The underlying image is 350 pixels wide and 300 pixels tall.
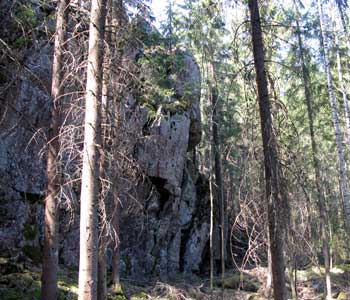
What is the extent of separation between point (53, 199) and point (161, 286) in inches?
224

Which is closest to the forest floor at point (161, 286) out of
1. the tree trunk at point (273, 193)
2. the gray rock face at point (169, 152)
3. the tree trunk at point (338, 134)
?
the tree trunk at point (273, 193)

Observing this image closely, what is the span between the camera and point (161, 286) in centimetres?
1176

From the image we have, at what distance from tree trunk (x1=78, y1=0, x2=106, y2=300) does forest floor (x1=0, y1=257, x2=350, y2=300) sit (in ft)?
8.31

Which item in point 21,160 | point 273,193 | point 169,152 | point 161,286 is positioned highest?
point 169,152

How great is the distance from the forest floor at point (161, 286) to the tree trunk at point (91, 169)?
2.53 metres

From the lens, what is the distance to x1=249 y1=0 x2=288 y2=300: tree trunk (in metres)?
5.79

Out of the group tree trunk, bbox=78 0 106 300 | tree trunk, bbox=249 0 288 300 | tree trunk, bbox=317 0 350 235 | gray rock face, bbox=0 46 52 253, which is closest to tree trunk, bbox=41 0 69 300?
tree trunk, bbox=78 0 106 300

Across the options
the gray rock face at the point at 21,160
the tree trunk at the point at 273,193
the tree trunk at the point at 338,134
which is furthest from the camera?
the tree trunk at the point at 338,134

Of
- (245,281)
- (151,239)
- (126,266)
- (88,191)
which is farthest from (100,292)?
(245,281)

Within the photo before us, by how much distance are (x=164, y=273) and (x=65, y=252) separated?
626 cm

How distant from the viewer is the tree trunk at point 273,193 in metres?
5.79

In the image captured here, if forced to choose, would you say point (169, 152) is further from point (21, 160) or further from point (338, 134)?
point (21, 160)

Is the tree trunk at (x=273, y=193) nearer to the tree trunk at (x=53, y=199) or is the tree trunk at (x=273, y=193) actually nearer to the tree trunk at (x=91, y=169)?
the tree trunk at (x=91, y=169)

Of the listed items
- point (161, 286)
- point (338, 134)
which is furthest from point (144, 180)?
point (338, 134)
